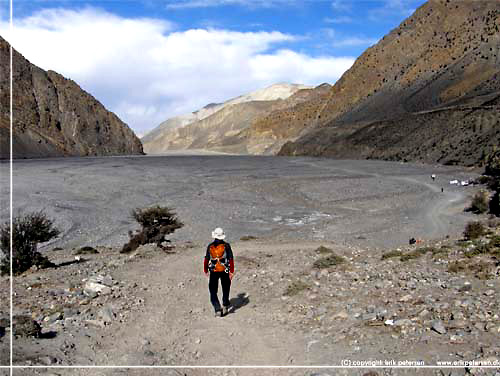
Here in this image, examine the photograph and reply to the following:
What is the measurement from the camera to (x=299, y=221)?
29.5 m

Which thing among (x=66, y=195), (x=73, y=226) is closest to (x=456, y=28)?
(x=66, y=195)

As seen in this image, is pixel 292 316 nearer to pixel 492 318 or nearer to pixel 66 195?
pixel 492 318

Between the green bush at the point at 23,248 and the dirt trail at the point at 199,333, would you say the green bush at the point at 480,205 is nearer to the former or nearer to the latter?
the dirt trail at the point at 199,333

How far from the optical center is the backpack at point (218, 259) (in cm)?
905

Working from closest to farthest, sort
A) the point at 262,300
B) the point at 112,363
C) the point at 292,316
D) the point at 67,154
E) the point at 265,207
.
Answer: the point at 112,363 → the point at 292,316 → the point at 262,300 → the point at 265,207 → the point at 67,154

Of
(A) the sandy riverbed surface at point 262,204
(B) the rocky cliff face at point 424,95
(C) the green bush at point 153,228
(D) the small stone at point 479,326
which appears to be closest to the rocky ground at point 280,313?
(D) the small stone at point 479,326

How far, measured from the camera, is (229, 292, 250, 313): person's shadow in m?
9.66

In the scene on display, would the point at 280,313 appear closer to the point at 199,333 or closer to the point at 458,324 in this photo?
the point at 199,333

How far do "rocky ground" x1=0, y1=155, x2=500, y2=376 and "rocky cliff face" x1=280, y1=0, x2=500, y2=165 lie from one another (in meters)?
56.9

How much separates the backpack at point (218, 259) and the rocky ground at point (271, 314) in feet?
2.65

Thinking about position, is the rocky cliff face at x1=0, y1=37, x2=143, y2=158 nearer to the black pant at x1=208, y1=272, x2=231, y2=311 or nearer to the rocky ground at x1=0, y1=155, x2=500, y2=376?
the rocky ground at x1=0, y1=155, x2=500, y2=376

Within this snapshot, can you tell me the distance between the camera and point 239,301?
10180mm

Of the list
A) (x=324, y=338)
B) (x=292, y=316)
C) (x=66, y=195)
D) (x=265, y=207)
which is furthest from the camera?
(x=66, y=195)

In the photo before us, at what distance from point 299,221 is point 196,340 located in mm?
21992
